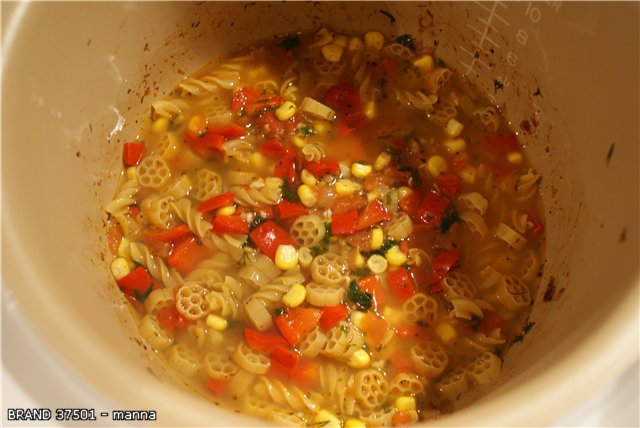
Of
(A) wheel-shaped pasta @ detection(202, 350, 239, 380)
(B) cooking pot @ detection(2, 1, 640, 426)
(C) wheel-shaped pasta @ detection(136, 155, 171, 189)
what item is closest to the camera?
(B) cooking pot @ detection(2, 1, 640, 426)

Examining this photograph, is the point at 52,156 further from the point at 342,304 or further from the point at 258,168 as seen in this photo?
the point at 342,304

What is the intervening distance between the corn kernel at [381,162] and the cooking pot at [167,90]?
0.55 metres

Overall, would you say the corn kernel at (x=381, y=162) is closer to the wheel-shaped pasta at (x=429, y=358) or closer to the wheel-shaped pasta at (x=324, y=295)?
the wheel-shaped pasta at (x=324, y=295)

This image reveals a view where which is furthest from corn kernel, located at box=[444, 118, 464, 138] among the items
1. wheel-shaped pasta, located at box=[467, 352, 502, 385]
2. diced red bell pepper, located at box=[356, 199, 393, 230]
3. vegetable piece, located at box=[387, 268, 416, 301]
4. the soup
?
wheel-shaped pasta, located at box=[467, 352, 502, 385]

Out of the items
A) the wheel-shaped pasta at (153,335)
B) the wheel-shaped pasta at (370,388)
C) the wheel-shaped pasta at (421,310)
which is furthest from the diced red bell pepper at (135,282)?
the wheel-shaped pasta at (421,310)

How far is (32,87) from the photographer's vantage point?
6.21 ft

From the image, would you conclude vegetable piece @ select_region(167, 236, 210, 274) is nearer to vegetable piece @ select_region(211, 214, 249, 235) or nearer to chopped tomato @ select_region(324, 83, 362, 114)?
vegetable piece @ select_region(211, 214, 249, 235)

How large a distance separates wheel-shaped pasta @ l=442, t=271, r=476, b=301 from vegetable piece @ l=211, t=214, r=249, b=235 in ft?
2.45

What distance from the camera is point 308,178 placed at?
235 centimetres

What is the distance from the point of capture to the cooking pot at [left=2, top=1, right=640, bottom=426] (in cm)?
144

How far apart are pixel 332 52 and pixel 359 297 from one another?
3.63 ft

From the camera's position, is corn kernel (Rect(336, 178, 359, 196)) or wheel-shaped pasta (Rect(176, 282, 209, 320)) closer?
wheel-shaped pasta (Rect(176, 282, 209, 320))

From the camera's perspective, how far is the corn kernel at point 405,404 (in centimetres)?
198

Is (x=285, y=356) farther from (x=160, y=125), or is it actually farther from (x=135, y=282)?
(x=160, y=125)
